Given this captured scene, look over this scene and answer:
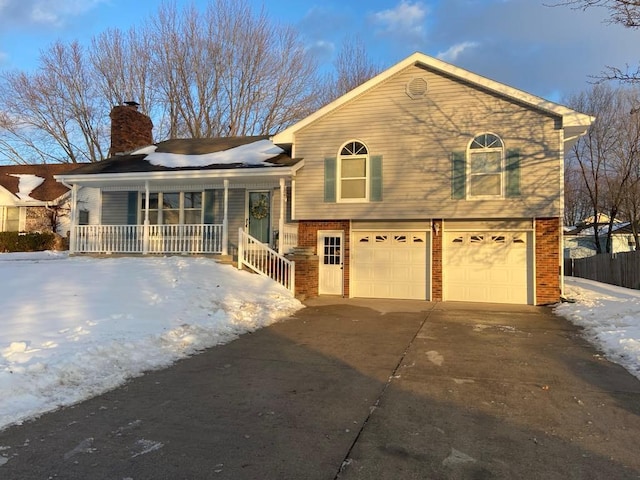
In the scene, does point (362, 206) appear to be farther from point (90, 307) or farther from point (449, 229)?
point (90, 307)

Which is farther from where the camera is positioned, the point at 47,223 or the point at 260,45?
the point at 260,45

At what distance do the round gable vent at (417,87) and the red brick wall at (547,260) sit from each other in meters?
4.99

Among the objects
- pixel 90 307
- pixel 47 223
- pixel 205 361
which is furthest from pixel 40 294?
pixel 47 223

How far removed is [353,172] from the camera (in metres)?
14.5

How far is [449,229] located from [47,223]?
784 inches

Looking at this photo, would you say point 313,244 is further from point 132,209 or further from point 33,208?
point 33,208

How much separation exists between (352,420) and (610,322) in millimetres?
7156

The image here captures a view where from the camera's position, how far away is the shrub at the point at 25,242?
20.6m

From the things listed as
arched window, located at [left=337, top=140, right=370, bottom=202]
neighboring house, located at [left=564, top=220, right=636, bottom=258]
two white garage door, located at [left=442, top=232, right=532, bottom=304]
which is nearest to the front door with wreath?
arched window, located at [left=337, top=140, right=370, bottom=202]

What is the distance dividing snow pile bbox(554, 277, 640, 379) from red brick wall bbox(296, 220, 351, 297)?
19.8 feet

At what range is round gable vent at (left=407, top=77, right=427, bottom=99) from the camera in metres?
13.9

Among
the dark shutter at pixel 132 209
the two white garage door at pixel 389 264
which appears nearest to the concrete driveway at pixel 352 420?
the two white garage door at pixel 389 264

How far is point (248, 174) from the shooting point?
14055 millimetres

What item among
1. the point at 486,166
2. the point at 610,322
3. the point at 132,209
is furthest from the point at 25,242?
the point at 610,322
